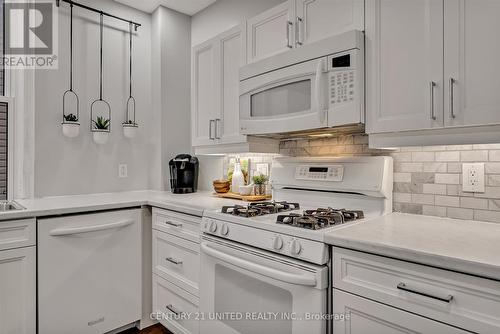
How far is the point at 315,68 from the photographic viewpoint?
1512 mm

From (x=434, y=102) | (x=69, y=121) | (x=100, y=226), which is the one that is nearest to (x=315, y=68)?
(x=434, y=102)

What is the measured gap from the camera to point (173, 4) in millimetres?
2668

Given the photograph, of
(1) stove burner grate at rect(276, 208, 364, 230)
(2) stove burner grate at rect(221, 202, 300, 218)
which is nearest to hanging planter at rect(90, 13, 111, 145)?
(2) stove burner grate at rect(221, 202, 300, 218)

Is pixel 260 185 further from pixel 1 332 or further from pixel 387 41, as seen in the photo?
pixel 1 332

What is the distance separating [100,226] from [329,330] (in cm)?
144

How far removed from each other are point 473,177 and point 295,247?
86cm

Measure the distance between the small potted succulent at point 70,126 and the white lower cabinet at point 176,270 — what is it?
858 millimetres

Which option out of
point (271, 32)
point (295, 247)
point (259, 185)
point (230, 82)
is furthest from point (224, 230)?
point (271, 32)

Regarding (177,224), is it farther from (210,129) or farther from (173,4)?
(173,4)

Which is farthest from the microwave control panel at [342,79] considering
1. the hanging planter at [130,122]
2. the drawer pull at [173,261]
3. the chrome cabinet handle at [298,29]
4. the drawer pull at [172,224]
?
the hanging planter at [130,122]

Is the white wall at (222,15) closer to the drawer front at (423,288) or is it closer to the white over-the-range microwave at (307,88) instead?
the white over-the-range microwave at (307,88)

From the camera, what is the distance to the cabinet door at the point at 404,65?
122 centimetres

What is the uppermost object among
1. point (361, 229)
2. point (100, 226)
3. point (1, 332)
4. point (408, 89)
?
point (408, 89)

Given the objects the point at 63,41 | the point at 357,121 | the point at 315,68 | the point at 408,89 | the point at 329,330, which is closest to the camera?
the point at 329,330
